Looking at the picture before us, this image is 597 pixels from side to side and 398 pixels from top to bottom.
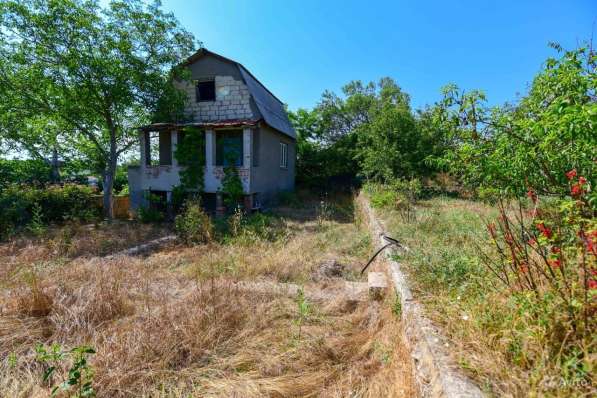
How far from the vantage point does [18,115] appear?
865 centimetres

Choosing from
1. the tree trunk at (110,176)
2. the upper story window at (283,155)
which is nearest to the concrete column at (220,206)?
the tree trunk at (110,176)

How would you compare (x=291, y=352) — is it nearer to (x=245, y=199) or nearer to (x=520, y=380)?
(x=520, y=380)

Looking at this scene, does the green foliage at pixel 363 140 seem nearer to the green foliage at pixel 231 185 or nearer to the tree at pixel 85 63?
the green foliage at pixel 231 185

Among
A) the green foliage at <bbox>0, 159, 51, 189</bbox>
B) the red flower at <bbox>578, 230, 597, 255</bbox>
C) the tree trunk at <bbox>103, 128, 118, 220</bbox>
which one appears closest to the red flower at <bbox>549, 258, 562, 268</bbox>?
the red flower at <bbox>578, 230, 597, 255</bbox>

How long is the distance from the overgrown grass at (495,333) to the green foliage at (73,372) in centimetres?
Result: 248

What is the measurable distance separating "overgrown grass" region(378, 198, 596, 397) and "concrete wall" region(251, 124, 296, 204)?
8279 mm

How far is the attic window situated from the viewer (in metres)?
11.5

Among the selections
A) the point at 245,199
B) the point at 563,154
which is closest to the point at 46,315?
the point at 563,154

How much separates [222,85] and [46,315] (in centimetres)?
1002

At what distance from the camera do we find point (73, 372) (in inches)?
75.4

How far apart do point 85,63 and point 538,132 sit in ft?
34.5

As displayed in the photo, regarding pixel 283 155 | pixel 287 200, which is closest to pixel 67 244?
pixel 287 200

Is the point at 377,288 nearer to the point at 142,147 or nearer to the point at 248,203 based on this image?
the point at 248,203

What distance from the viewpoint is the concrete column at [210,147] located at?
10148 millimetres
